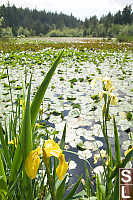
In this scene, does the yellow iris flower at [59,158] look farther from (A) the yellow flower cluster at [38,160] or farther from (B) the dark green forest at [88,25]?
(B) the dark green forest at [88,25]

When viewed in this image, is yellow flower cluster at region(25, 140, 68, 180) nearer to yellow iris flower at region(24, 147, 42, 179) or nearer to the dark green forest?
yellow iris flower at region(24, 147, 42, 179)

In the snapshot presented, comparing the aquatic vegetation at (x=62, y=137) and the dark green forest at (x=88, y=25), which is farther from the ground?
the dark green forest at (x=88, y=25)

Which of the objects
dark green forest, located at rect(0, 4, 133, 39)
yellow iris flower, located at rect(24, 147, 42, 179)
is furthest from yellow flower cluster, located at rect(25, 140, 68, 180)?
dark green forest, located at rect(0, 4, 133, 39)

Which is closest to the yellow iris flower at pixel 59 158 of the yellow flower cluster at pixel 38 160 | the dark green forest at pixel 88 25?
the yellow flower cluster at pixel 38 160

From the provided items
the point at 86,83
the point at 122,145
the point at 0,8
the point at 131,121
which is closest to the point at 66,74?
the point at 86,83

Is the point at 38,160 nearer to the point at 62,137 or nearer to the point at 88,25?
the point at 62,137

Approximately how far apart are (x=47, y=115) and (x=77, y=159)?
729mm

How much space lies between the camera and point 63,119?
6.11 feet

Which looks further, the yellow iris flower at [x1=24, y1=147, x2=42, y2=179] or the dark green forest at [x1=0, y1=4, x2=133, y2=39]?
the dark green forest at [x1=0, y1=4, x2=133, y2=39]

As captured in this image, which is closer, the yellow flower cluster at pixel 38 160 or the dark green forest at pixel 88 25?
the yellow flower cluster at pixel 38 160

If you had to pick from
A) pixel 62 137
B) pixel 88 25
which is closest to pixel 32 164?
pixel 62 137

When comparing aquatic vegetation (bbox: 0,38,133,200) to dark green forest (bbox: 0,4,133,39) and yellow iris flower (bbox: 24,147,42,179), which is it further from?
dark green forest (bbox: 0,4,133,39)

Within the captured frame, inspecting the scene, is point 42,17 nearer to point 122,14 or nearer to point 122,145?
point 122,14

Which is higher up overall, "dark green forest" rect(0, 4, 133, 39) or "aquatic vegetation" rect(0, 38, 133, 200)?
"dark green forest" rect(0, 4, 133, 39)
